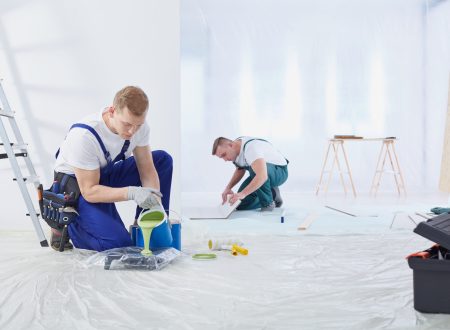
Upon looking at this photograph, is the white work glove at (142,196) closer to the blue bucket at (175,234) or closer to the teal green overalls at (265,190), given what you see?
the blue bucket at (175,234)

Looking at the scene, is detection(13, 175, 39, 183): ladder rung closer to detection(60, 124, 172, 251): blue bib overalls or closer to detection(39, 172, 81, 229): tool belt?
detection(39, 172, 81, 229): tool belt

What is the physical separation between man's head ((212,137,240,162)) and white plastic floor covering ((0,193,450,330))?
1.37 m

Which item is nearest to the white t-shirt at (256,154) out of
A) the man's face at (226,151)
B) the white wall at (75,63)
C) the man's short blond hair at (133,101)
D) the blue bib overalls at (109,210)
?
the man's face at (226,151)

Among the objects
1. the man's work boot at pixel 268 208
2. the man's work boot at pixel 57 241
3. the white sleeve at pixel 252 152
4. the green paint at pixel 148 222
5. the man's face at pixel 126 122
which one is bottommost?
the man's work boot at pixel 268 208

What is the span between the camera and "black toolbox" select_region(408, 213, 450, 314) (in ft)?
5.89

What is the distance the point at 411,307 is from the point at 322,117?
5.54 meters

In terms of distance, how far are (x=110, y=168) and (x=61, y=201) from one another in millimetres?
323

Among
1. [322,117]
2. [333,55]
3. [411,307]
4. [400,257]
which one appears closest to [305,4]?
[333,55]

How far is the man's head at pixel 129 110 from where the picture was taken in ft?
8.16

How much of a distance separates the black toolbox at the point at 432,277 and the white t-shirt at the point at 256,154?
2656 mm

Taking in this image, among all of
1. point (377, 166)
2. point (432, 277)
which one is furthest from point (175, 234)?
point (377, 166)

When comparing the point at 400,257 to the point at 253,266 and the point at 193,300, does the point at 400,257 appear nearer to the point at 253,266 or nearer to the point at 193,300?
the point at 253,266

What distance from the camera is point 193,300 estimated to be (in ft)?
6.63

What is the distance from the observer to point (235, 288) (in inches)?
86.0
